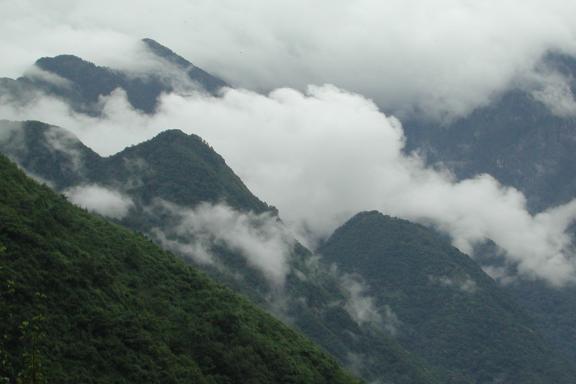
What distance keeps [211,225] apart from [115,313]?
290 ft

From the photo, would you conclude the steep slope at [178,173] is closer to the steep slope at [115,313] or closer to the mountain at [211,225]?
the mountain at [211,225]

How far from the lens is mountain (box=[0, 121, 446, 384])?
5856 inches

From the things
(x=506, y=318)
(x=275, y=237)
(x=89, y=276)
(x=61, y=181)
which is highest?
(x=506, y=318)

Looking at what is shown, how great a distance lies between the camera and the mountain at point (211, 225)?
149 m

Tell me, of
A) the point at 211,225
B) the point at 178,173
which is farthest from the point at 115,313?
the point at 178,173

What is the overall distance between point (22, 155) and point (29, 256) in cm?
9492

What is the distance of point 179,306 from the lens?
80562mm

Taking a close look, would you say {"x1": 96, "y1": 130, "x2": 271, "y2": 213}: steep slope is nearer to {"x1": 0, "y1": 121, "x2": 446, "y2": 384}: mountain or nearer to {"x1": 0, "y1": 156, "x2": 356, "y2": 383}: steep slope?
{"x1": 0, "y1": 121, "x2": 446, "y2": 384}: mountain

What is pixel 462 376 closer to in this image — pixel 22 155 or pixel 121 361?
pixel 22 155

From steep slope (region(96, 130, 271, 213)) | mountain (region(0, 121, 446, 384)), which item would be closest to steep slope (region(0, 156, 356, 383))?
mountain (region(0, 121, 446, 384))

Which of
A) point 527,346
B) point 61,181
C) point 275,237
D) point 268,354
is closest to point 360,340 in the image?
point 275,237

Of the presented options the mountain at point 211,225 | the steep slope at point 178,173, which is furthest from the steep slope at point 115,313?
the steep slope at point 178,173

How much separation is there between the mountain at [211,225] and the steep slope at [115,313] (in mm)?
52716

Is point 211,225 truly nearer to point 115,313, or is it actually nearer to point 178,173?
point 178,173
